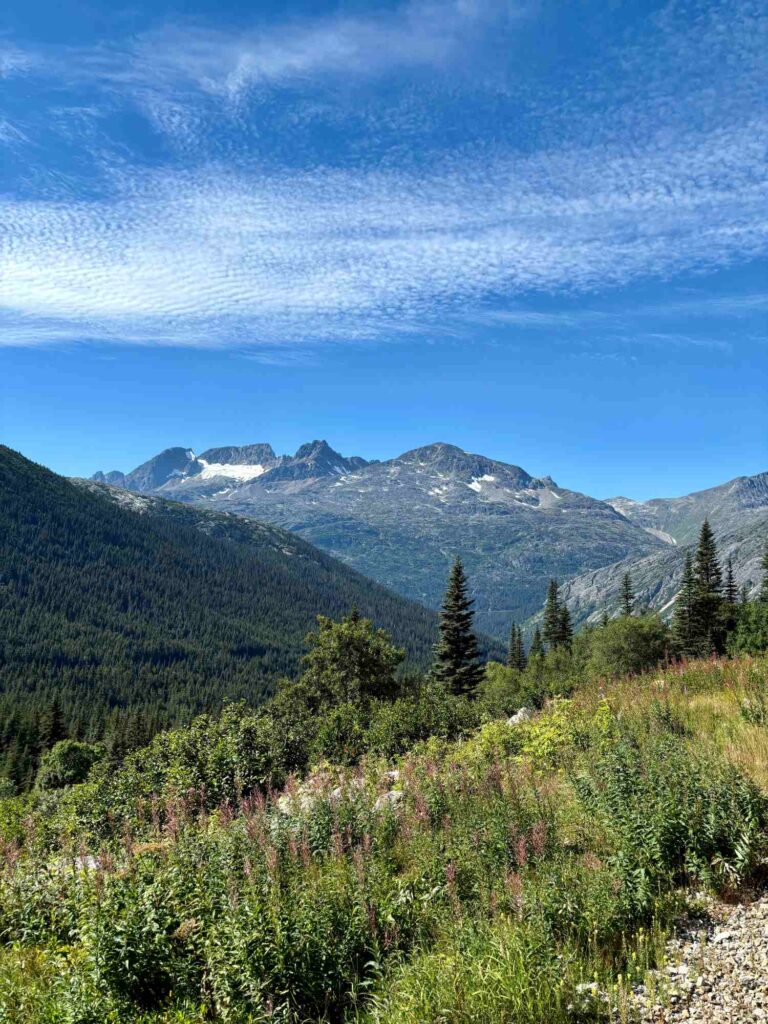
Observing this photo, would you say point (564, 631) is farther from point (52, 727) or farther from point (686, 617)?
point (52, 727)

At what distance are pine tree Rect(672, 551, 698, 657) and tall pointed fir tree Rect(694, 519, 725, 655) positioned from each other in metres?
0.64

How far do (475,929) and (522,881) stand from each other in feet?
3.36

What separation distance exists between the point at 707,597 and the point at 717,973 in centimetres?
8928

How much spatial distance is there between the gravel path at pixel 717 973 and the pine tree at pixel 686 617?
268 feet

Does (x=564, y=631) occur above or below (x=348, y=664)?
below

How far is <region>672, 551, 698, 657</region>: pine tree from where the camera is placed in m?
81.1

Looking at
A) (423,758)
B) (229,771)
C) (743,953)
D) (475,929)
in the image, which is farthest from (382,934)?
(229,771)

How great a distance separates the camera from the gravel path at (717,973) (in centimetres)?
546

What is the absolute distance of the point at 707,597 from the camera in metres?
83.8

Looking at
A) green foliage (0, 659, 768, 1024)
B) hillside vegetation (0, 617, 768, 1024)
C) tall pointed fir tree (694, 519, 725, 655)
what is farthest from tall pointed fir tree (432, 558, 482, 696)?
green foliage (0, 659, 768, 1024)

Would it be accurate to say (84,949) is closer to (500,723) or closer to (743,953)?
(743,953)

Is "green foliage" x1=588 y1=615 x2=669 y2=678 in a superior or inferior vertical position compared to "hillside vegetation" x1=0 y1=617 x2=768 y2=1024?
inferior

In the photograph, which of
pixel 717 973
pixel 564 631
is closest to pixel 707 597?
pixel 564 631

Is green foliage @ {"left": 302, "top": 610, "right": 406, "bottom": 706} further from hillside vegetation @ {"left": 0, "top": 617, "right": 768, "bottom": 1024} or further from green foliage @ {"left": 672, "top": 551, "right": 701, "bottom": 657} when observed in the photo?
green foliage @ {"left": 672, "top": 551, "right": 701, "bottom": 657}
